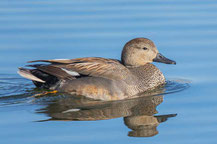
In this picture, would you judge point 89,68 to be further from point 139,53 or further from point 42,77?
point 139,53

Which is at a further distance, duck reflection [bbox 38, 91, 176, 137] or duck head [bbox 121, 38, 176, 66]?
duck head [bbox 121, 38, 176, 66]

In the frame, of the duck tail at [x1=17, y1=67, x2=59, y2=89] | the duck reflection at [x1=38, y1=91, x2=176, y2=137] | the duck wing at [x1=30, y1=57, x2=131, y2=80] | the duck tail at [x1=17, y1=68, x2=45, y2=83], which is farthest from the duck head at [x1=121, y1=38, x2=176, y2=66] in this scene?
the duck tail at [x1=17, y1=68, x2=45, y2=83]

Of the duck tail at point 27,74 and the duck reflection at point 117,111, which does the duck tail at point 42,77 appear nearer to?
the duck tail at point 27,74

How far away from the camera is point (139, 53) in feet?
35.1

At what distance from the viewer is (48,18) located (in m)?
14.1

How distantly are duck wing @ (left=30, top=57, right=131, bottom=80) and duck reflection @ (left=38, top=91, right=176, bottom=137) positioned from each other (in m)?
0.53

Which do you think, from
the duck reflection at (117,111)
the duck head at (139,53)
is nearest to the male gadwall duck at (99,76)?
the duck head at (139,53)

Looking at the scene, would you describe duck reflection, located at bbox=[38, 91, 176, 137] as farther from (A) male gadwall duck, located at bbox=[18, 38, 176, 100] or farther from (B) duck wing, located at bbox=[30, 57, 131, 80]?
(B) duck wing, located at bbox=[30, 57, 131, 80]

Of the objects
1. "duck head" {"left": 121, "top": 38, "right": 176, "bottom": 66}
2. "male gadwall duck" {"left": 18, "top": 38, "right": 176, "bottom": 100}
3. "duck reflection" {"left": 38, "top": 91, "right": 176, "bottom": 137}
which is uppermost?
"duck head" {"left": 121, "top": 38, "right": 176, "bottom": 66}

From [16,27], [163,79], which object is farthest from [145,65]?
[16,27]

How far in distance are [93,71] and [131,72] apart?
78 cm

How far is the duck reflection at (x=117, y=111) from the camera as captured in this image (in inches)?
327

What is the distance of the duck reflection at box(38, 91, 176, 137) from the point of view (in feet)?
27.3

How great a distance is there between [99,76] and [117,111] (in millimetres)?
1217
